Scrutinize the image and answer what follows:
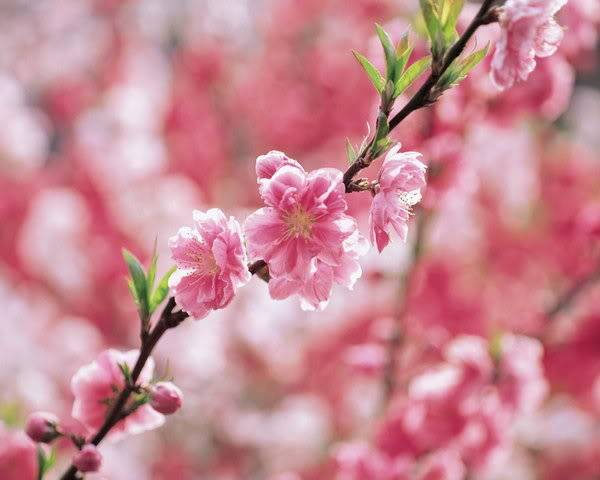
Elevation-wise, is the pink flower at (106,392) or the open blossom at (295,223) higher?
the open blossom at (295,223)

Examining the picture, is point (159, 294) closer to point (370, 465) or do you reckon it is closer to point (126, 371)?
point (126, 371)

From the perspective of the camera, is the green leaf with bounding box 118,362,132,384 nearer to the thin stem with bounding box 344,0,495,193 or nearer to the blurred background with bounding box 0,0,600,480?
the thin stem with bounding box 344,0,495,193

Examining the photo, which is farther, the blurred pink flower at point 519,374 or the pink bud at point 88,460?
the blurred pink flower at point 519,374

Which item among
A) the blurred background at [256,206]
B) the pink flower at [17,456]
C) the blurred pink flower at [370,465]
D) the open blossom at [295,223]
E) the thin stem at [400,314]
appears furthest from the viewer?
the blurred background at [256,206]

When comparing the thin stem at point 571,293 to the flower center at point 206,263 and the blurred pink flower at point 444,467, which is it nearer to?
the blurred pink flower at point 444,467

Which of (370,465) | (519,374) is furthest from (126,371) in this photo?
(519,374)

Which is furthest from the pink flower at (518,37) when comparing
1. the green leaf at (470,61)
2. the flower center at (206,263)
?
the flower center at (206,263)
